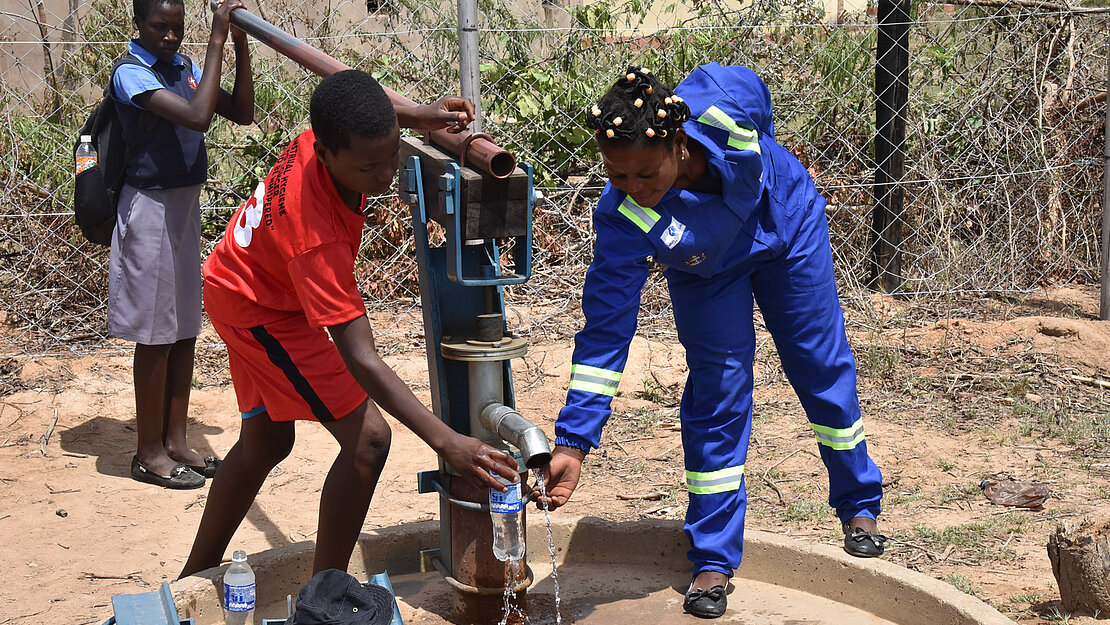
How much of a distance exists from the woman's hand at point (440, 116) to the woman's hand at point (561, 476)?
0.87 m

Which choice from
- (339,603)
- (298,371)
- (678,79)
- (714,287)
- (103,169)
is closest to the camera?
(339,603)

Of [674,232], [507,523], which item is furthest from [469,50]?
[507,523]

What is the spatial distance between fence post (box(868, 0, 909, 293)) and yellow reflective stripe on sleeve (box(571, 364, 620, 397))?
11.9 feet

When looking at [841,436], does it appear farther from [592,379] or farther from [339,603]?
Answer: [339,603]

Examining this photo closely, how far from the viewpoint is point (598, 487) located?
4.19m

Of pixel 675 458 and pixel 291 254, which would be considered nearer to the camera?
pixel 291 254

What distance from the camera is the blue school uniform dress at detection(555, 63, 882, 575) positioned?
2.81 m

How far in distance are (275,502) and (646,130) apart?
2261mm

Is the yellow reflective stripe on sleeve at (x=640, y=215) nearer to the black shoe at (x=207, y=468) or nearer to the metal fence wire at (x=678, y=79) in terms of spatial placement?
the black shoe at (x=207, y=468)

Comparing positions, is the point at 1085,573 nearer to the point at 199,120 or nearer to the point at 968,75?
the point at 199,120

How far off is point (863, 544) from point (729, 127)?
3.99 feet

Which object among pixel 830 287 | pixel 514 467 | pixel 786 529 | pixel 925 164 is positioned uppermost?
pixel 925 164

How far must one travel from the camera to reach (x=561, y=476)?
2.75 m

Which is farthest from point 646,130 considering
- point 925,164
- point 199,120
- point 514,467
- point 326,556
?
point 925,164
